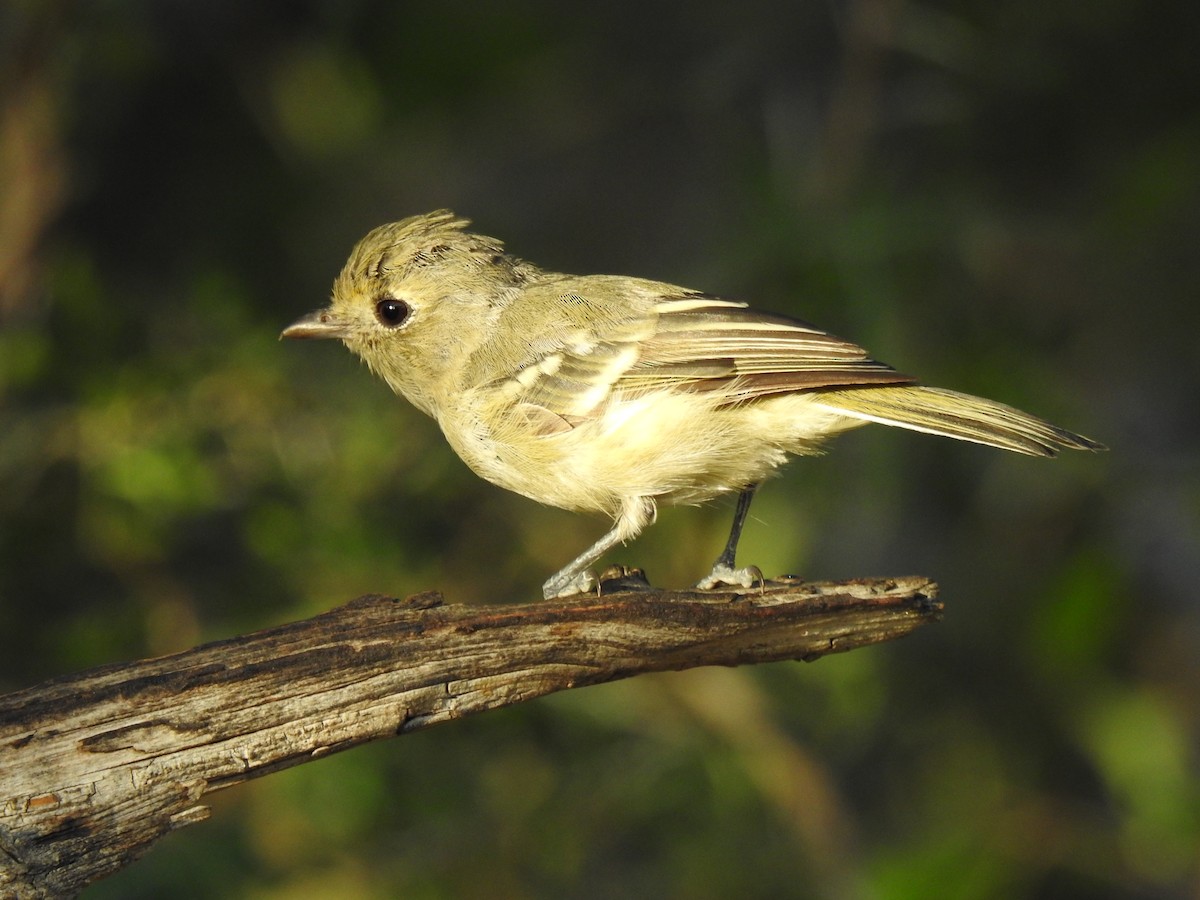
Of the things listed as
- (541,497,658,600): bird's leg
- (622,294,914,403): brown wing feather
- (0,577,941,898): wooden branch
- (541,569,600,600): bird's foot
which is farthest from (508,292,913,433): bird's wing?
(0,577,941,898): wooden branch

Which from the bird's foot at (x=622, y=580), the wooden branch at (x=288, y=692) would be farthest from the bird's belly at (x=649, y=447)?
the wooden branch at (x=288, y=692)

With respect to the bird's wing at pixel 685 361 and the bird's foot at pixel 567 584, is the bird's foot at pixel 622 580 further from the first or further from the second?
the bird's wing at pixel 685 361

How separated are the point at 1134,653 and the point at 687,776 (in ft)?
7.44

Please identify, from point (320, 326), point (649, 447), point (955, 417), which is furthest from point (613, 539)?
point (320, 326)

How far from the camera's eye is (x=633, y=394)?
3670 millimetres

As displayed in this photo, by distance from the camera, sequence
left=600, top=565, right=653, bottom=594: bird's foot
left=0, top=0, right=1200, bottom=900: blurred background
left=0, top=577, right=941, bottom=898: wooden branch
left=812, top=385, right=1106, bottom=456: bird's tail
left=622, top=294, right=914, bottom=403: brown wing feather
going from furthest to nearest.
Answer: left=0, top=0, right=1200, bottom=900: blurred background → left=622, top=294, right=914, bottom=403: brown wing feather → left=600, top=565, right=653, bottom=594: bird's foot → left=812, top=385, right=1106, bottom=456: bird's tail → left=0, top=577, right=941, bottom=898: wooden branch

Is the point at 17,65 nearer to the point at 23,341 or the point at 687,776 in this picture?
the point at 23,341

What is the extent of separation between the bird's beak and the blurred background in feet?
2.05

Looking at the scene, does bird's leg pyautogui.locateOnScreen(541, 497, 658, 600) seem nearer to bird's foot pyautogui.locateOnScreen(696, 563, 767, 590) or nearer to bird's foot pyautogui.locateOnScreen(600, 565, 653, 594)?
bird's foot pyautogui.locateOnScreen(600, 565, 653, 594)

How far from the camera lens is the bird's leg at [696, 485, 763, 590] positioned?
365 cm

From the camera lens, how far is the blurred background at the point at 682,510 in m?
→ 4.67

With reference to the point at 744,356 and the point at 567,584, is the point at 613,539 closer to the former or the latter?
the point at 567,584

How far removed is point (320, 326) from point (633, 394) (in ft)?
3.68

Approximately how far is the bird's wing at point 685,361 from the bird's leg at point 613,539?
0.96ft
